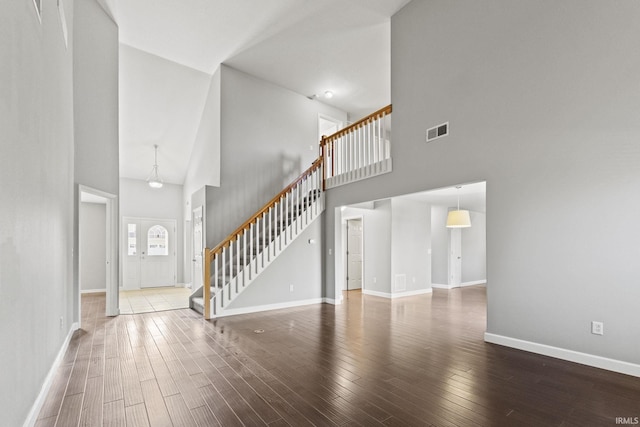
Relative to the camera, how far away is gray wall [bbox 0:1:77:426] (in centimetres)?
180

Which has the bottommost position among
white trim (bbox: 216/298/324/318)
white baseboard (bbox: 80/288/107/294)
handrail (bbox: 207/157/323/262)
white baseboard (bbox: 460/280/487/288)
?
white baseboard (bbox: 460/280/487/288)

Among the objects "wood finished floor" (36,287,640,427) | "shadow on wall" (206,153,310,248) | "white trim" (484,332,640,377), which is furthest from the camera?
"shadow on wall" (206,153,310,248)

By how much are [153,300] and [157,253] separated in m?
2.64

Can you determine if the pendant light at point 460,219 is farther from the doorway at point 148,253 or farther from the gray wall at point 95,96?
the doorway at point 148,253

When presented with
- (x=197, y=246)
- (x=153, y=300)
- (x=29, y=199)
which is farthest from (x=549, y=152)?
(x=153, y=300)

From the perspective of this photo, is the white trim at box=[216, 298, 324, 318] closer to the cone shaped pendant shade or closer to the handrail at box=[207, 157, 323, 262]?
the handrail at box=[207, 157, 323, 262]

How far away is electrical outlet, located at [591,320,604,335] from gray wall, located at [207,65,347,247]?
620 centimetres

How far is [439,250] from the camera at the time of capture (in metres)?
9.69

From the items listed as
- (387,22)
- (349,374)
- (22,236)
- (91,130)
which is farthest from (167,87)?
(349,374)

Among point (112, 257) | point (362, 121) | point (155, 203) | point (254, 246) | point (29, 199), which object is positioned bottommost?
point (112, 257)

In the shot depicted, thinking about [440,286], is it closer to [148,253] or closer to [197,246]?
[197,246]

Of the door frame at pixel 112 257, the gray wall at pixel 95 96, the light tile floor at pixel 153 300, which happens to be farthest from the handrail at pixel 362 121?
the light tile floor at pixel 153 300

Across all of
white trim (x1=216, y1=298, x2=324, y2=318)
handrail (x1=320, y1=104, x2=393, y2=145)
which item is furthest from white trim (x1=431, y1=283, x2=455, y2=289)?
handrail (x1=320, y1=104, x2=393, y2=145)

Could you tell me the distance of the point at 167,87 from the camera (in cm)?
724
